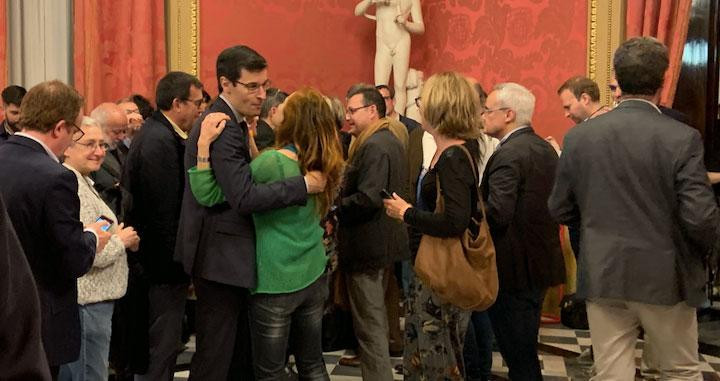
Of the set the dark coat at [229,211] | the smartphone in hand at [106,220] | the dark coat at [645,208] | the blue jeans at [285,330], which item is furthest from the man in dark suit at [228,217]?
the dark coat at [645,208]

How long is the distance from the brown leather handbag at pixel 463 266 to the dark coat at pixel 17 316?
1863 millimetres

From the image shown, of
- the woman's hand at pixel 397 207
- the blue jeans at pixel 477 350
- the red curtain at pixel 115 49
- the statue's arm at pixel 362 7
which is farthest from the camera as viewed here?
the statue's arm at pixel 362 7

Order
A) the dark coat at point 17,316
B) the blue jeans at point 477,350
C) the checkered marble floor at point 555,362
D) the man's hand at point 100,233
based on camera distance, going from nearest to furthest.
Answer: the dark coat at point 17,316, the man's hand at point 100,233, the blue jeans at point 477,350, the checkered marble floor at point 555,362

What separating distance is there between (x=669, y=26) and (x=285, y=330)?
3.78 m

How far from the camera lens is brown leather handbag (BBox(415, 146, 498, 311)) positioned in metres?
2.81

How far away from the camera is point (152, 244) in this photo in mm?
3213

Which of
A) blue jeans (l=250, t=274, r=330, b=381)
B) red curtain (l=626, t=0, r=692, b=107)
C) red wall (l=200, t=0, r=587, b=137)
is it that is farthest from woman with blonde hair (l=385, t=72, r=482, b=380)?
red wall (l=200, t=0, r=587, b=137)

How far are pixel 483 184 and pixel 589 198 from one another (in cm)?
81

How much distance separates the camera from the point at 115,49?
6000mm

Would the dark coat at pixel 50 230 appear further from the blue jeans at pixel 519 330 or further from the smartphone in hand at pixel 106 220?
the blue jeans at pixel 519 330

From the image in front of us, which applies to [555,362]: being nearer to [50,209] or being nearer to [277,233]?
[277,233]

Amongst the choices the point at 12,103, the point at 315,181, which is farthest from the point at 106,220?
the point at 12,103

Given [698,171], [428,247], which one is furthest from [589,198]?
[428,247]

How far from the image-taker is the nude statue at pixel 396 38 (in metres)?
6.23
